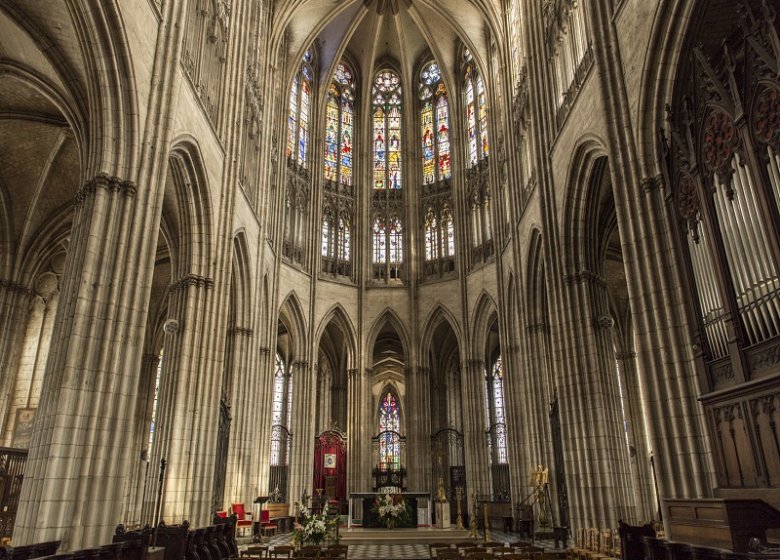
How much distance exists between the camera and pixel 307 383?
89.3ft

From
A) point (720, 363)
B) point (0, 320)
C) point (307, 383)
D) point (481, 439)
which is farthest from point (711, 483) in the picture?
point (0, 320)

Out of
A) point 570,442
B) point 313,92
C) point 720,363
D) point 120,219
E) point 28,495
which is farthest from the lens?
point 313,92

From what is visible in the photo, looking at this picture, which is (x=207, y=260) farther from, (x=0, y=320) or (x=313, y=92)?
(x=313, y=92)

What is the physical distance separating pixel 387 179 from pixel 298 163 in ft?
16.7

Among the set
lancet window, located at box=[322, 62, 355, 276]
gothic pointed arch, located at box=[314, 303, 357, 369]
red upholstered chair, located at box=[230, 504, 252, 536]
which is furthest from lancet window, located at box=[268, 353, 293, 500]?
red upholstered chair, located at box=[230, 504, 252, 536]

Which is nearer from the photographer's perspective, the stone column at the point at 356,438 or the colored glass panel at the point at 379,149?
the stone column at the point at 356,438

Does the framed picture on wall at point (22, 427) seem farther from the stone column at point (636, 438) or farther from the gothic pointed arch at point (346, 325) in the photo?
the stone column at point (636, 438)

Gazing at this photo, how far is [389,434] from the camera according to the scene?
1602 inches

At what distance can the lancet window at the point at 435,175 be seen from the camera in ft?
99.6

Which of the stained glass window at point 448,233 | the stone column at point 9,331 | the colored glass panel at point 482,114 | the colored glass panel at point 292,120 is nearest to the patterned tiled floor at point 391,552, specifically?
the stone column at point 9,331

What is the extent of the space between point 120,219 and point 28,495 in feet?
16.4

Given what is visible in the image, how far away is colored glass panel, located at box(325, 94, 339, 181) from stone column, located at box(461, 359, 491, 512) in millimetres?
12665

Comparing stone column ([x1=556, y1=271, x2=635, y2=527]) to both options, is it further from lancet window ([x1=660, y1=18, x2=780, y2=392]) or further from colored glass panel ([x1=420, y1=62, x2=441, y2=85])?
colored glass panel ([x1=420, y1=62, x2=441, y2=85])

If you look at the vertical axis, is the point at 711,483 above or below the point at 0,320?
below
